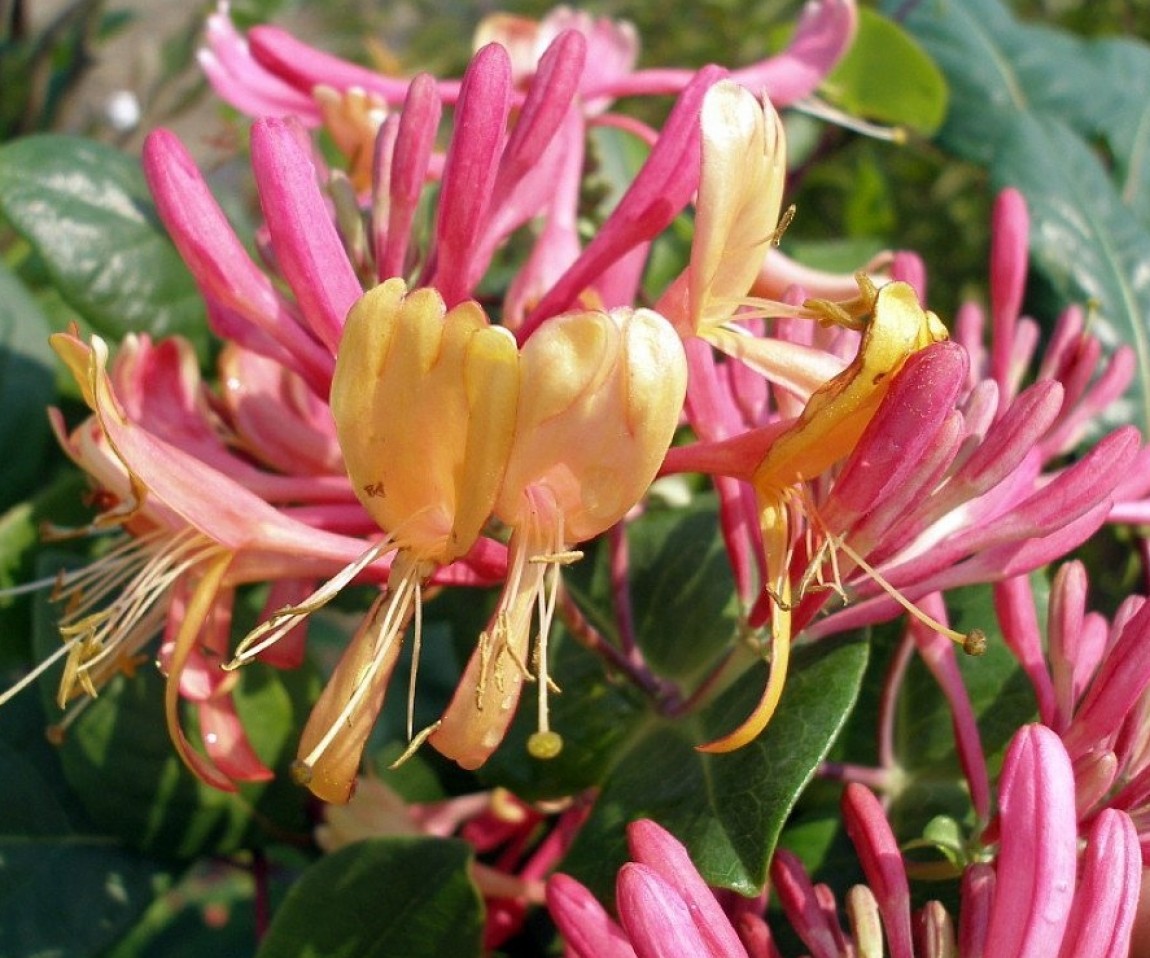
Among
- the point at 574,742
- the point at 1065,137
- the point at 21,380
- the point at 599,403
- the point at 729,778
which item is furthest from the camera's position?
the point at 1065,137

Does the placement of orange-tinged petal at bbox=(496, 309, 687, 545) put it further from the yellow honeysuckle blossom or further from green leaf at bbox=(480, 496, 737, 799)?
green leaf at bbox=(480, 496, 737, 799)

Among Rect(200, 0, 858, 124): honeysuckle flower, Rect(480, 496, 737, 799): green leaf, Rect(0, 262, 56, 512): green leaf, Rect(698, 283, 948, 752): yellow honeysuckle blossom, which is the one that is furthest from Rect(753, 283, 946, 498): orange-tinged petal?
Rect(0, 262, 56, 512): green leaf

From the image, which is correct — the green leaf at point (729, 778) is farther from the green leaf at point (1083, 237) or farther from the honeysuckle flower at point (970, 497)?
the green leaf at point (1083, 237)

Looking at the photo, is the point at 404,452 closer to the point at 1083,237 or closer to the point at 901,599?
the point at 901,599

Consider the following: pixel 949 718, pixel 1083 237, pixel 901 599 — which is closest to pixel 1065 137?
pixel 1083 237

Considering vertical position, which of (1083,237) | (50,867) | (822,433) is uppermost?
(822,433)

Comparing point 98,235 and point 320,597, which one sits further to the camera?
point 98,235

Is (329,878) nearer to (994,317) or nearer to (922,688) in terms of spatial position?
(922,688)
